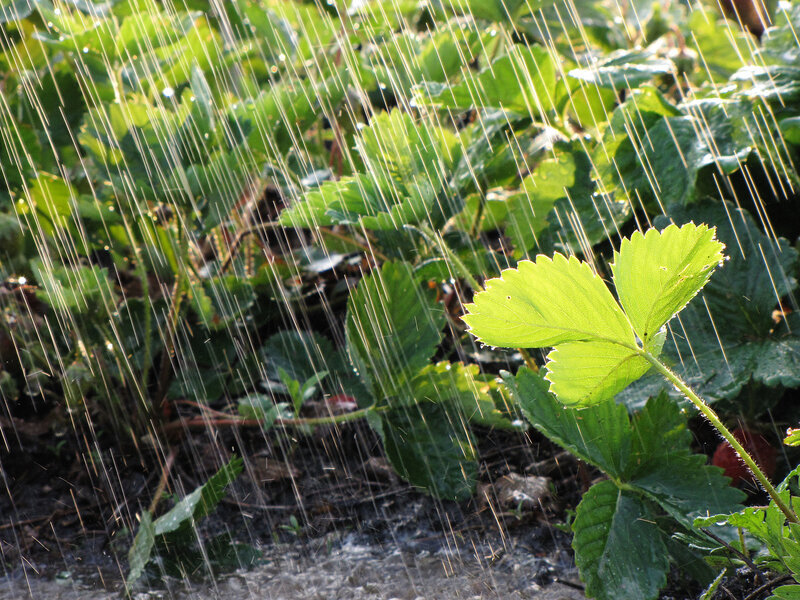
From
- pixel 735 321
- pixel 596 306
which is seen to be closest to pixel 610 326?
pixel 596 306

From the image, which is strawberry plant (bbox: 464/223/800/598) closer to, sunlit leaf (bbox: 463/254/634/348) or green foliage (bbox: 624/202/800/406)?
sunlit leaf (bbox: 463/254/634/348)

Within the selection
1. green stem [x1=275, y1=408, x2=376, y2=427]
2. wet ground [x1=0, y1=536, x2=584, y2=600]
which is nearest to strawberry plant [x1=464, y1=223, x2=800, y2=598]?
wet ground [x1=0, y1=536, x2=584, y2=600]

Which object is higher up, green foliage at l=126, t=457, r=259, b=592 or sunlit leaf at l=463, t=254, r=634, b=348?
sunlit leaf at l=463, t=254, r=634, b=348

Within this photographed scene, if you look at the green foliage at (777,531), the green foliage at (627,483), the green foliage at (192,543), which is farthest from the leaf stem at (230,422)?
the green foliage at (777,531)

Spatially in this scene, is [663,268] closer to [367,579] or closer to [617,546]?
[617,546]

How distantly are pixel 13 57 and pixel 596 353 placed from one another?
139cm

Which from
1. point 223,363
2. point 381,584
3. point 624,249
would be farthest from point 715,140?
point 223,363

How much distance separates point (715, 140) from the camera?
1018mm

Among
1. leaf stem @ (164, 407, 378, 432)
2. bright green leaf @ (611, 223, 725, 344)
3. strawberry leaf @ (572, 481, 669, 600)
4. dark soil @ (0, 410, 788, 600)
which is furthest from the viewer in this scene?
leaf stem @ (164, 407, 378, 432)

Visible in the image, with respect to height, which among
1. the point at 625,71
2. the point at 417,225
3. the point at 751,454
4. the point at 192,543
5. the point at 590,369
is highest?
the point at 625,71

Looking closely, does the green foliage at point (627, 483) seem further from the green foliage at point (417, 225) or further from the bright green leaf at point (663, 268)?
the bright green leaf at point (663, 268)

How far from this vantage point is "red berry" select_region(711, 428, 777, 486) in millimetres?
959

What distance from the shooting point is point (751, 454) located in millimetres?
962

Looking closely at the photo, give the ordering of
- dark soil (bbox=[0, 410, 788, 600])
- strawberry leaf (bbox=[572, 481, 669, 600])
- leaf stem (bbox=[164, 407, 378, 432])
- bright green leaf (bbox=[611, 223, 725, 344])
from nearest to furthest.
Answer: bright green leaf (bbox=[611, 223, 725, 344])
strawberry leaf (bbox=[572, 481, 669, 600])
dark soil (bbox=[0, 410, 788, 600])
leaf stem (bbox=[164, 407, 378, 432])
